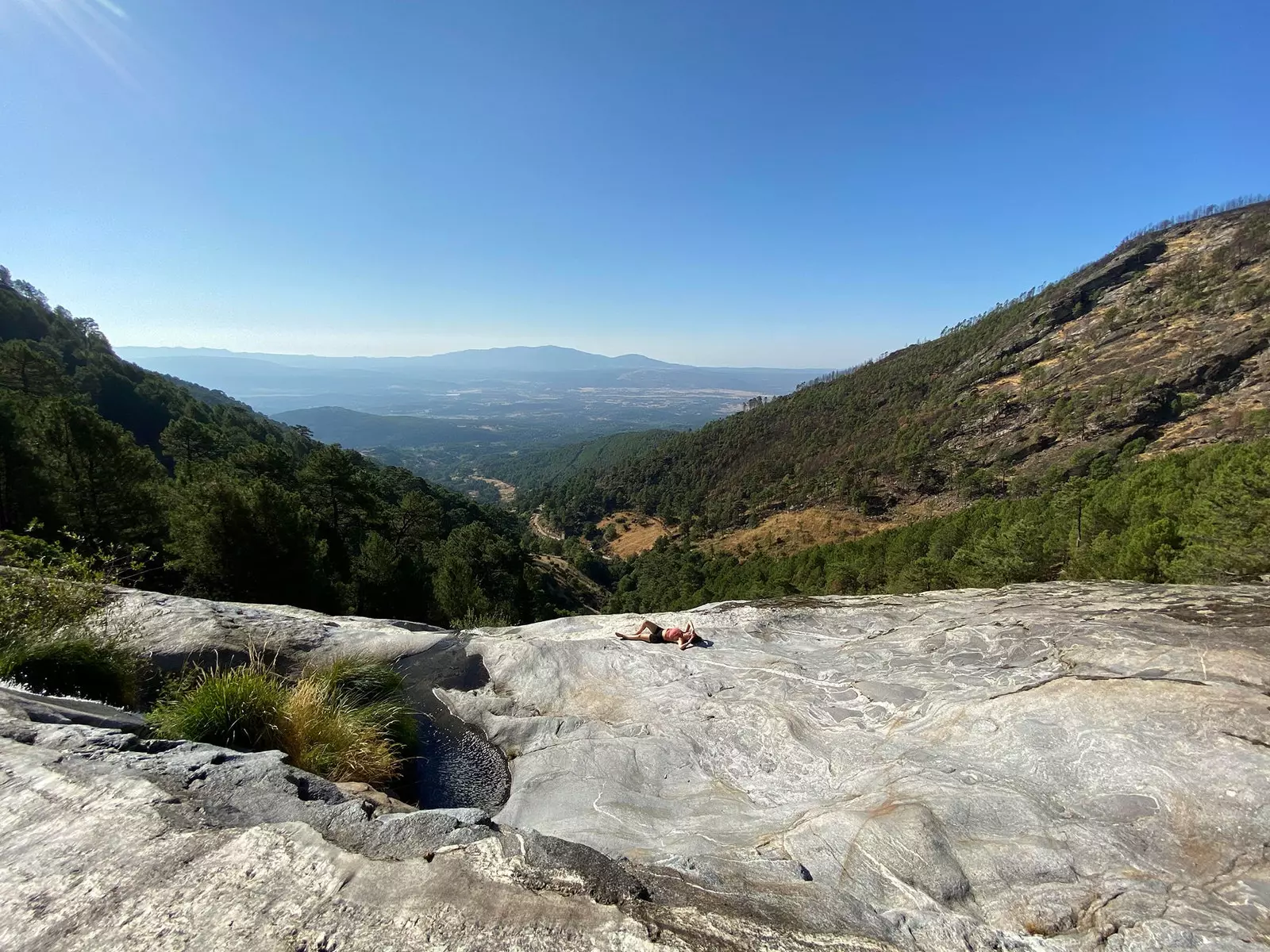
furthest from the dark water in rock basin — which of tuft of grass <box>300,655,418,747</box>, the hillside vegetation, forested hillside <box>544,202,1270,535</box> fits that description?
forested hillside <box>544,202,1270,535</box>

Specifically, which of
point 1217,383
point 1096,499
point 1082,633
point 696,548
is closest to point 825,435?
point 696,548

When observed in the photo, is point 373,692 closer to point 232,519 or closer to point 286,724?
point 286,724

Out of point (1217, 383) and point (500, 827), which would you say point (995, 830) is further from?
point (1217, 383)

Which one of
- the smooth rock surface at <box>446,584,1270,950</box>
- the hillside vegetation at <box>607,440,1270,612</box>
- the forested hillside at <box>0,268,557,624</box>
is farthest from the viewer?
the forested hillside at <box>0,268,557,624</box>

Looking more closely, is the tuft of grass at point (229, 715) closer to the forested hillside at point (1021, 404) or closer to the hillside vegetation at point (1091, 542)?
the hillside vegetation at point (1091, 542)

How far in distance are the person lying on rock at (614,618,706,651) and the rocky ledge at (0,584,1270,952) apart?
1.17m

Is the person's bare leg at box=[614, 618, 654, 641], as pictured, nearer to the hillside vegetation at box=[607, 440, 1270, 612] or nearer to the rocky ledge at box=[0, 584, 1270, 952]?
the rocky ledge at box=[0, 584, 1270, 952]

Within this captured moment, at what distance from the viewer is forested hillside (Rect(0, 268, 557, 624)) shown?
1956 centimetres

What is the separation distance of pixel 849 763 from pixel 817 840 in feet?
7.37

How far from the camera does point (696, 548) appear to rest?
304 ft

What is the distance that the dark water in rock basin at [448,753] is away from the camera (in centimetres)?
677

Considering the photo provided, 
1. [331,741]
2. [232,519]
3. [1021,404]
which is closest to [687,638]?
[331,741]

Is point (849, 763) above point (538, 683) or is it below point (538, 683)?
above

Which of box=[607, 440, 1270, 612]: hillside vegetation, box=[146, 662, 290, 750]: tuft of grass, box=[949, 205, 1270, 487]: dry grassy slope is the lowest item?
box=[607, 440, 1270, 612]: hillside vegetation
